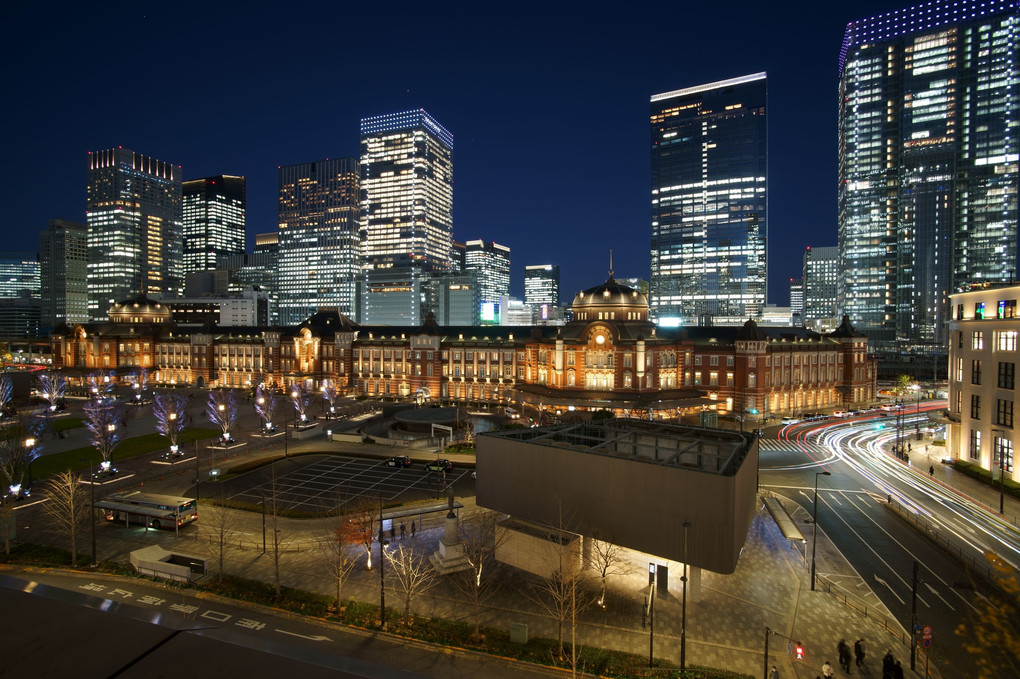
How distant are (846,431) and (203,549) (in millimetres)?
78235

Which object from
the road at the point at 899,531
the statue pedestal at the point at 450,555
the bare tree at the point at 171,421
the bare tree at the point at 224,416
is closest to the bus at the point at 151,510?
the bare tree at the point at 171,421

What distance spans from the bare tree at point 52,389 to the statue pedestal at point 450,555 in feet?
277

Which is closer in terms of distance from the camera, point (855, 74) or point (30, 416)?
point (30, 416)

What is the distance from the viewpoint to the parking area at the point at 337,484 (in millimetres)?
44356

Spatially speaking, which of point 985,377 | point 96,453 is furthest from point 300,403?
point 985,377

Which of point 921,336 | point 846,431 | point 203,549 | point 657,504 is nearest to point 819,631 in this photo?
point 657,504

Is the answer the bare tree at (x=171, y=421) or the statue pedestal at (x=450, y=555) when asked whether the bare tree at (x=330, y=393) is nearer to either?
the bare tree at (x=171, y=421)

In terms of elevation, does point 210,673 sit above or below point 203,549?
above

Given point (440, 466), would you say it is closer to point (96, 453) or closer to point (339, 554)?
point (339, 554)

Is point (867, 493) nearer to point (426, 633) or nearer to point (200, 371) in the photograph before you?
point (426, 633)

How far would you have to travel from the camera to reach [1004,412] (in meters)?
50.7

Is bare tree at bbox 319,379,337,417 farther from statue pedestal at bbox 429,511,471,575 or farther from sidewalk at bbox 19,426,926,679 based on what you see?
statue pedestal at bbox 429,511,471,575

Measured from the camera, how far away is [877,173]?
166 meters

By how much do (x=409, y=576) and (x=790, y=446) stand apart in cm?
5607
